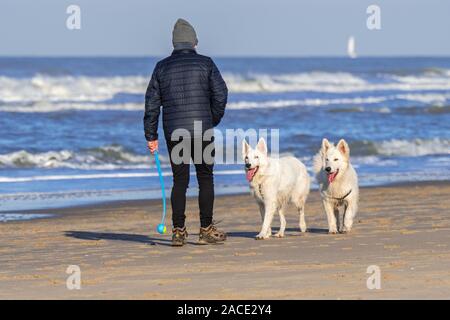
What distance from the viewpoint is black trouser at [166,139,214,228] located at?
27.5 feet

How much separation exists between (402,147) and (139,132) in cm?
669

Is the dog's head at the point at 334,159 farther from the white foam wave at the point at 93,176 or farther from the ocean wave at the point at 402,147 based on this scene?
the ocean wave at the point at 402,147

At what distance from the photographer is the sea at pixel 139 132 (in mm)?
15461

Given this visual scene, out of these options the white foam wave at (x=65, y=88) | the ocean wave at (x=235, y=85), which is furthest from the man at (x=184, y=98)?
the white foam wave at (x=65, y=88)

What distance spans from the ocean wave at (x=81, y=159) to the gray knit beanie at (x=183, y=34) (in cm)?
1000

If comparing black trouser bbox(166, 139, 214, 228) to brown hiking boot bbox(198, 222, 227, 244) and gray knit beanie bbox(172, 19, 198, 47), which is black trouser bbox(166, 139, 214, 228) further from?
gray knit beanie bbox(172, 19, 198, 47)

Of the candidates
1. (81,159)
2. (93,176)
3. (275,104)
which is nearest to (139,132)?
(81,159)

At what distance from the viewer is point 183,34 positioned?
845cm

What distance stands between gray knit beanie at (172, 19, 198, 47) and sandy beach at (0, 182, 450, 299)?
1.79m

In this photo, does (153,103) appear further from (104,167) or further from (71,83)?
(71,83)

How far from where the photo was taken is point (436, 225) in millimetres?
9773

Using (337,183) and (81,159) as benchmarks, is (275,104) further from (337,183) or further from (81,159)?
(337,183)

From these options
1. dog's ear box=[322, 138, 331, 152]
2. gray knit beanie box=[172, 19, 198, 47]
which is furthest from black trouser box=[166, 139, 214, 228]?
dog's ear box=[322, 138, 331, 152]
